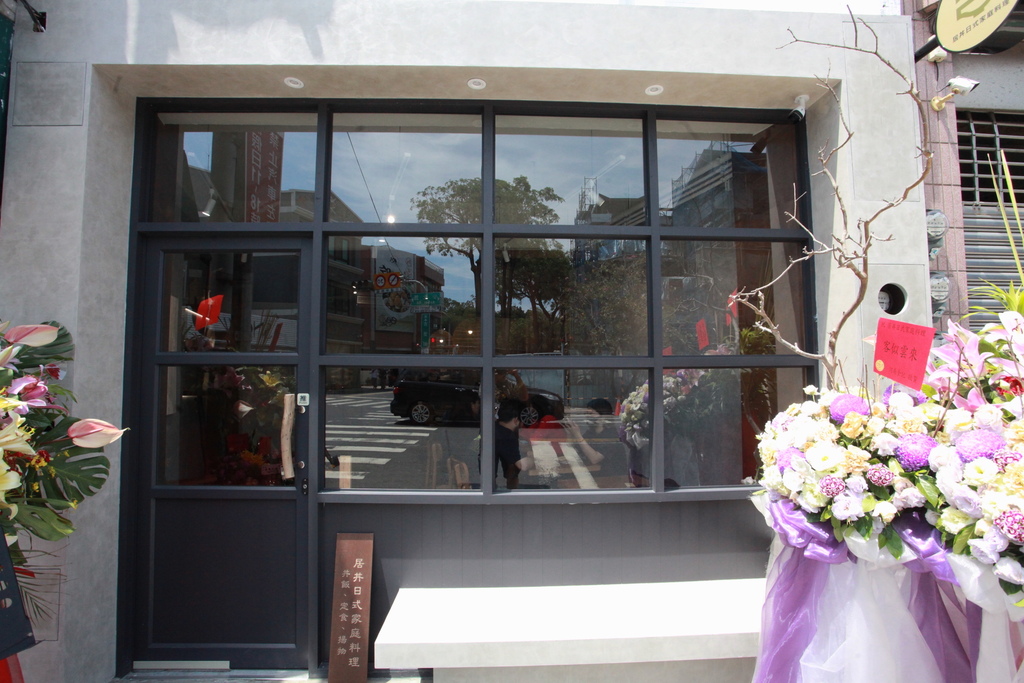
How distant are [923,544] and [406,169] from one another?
2917 millimetres

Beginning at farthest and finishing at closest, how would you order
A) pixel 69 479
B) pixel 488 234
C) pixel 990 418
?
1. pixel 488 234
2. pixel 69 479
3. pixel 990 418

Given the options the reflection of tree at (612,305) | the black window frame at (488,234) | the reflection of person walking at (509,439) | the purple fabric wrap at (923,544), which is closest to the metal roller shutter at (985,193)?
the black window frame at (488,234)

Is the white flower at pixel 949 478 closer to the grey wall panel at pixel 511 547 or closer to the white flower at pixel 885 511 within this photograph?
the white flower at pixel 885 511

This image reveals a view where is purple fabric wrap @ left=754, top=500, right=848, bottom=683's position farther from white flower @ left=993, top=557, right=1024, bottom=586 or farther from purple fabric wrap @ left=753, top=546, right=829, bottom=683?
white flower @ left=993, top=557, right=1024, bottom=586

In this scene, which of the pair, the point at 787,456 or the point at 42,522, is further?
the point at 42,522

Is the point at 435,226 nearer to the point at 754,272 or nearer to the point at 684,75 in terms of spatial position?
the point at 684,75

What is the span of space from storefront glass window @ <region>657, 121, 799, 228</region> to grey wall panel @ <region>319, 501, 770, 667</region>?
5.87 feet

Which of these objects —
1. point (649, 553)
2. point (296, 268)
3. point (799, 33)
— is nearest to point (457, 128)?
point (296, 268)

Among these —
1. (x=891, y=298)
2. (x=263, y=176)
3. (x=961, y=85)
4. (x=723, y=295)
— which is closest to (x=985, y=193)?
(x=961, y=85)

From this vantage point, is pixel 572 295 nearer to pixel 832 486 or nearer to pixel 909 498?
pixel 832 486

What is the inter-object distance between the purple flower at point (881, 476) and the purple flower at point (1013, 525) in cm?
28

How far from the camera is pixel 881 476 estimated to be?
156cm

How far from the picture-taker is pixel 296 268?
299cm

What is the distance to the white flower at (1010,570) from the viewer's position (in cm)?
128
